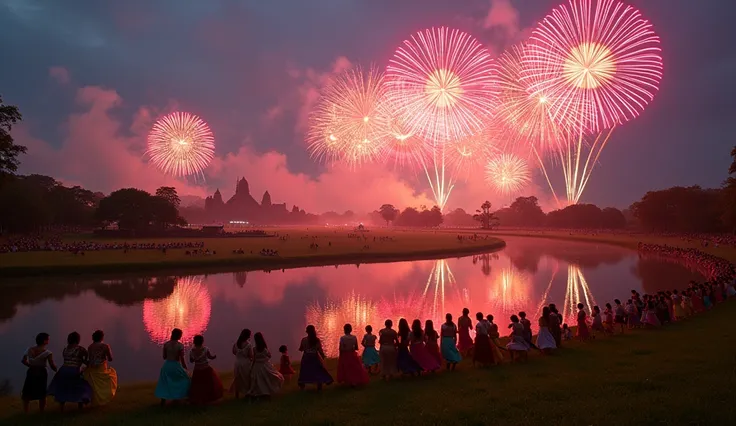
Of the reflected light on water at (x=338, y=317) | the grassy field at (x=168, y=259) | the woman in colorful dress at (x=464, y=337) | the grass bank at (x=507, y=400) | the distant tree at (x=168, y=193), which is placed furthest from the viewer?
the distant tree at (x=168, y=193)

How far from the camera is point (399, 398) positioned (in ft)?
33.3

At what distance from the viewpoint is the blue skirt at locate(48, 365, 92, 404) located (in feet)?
32.0

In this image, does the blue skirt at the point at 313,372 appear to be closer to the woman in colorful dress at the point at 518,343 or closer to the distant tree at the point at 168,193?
the woman in colorful dress at the point at 518,343

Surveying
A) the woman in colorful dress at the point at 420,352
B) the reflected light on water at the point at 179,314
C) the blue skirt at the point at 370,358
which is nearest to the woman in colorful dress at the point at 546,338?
the woman in colorful dress at the point at 420,352

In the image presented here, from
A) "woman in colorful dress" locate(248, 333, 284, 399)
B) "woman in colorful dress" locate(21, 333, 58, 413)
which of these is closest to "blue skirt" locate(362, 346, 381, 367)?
"woman in colorful dress" locate(248, 333, 284, 399)

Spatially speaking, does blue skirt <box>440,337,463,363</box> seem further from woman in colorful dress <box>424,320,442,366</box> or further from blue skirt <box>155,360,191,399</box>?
blue skirt <box>155,360,191,399</box>

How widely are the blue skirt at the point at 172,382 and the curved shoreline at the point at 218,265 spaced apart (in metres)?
34.9

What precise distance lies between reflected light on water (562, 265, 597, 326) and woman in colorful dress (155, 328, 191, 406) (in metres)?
19.6

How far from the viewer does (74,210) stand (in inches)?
4215

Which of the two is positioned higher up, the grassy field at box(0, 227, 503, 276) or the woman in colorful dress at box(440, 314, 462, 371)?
the grassy field at box(0, 227, 503, 276)

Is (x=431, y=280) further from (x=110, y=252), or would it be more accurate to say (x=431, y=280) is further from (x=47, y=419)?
(x=110, y=252)

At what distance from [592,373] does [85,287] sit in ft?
120

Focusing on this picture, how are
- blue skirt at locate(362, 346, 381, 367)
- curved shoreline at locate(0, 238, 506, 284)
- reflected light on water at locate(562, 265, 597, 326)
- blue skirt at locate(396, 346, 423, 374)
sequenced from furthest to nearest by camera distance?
curved shoreline at locate(0, 238, 506, 284), reflected light on water at locate(562, 265, 597, 326), blue skirt at locate(362, 346, 381, 367), blue skirt at locate(396, 346, 423, 374)

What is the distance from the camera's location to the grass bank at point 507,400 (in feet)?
28.0
